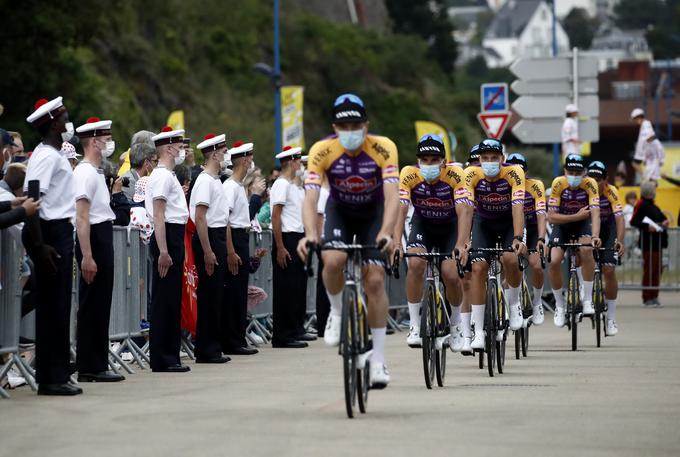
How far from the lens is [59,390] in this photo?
534 inches

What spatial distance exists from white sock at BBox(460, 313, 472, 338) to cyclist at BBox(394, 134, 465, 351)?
0.53 feet

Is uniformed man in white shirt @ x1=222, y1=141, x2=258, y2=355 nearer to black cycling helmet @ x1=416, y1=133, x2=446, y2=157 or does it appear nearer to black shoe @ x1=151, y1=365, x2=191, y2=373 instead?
black shoe @ x1=151, y1=365, x2=191, y2=373

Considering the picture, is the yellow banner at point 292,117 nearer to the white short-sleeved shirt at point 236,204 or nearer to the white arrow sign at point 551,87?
the white arrow sign at point 551,87

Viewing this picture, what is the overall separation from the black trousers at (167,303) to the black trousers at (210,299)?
133cm

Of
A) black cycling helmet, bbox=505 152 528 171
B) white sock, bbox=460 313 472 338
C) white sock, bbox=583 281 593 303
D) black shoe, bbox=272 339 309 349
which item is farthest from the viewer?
white sock, bbox=583 281 593 303

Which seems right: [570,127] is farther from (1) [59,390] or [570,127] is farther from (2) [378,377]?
(2) [378,377]

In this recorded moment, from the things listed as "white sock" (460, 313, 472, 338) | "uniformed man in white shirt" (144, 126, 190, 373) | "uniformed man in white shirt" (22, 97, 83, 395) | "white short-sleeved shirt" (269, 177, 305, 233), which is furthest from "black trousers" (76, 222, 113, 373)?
"white short-sleeved shirt" (269, 177, 305, 233)

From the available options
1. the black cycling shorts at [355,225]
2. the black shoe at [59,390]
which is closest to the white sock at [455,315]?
the black cycling shorts at [355,225]

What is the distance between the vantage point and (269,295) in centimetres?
2219

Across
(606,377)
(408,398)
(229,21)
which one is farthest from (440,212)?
(229,21)

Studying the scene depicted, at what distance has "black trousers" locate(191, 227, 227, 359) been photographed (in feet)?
58.3

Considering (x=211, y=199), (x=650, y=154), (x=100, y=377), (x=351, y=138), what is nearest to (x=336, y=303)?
(x=351, y=138)

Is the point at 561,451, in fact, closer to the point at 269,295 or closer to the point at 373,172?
the point at 373,172

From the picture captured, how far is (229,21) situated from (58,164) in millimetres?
61222
